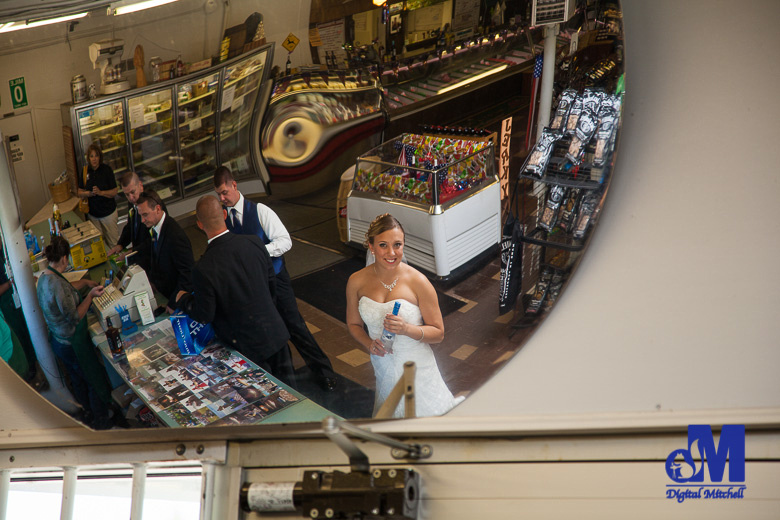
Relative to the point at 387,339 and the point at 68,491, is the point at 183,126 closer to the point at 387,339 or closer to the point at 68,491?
the point at 387,339

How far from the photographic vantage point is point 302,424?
111cm

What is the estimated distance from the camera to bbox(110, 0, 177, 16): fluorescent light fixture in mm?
934

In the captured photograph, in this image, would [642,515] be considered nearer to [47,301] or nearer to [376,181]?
[376,181]

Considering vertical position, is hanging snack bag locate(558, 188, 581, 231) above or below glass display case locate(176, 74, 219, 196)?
below

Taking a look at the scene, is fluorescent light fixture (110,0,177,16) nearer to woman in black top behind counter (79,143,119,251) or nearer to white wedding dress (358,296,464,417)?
woman in black top behind counter (79,143,119,251)

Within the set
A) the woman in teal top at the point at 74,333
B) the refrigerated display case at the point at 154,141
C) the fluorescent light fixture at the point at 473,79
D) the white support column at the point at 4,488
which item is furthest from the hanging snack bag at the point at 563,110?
the white support column at the point at 4,488

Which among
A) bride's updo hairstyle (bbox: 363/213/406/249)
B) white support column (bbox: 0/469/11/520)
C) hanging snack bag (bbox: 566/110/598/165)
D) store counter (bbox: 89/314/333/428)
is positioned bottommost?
white support column (bbox: 0/469/11/520)

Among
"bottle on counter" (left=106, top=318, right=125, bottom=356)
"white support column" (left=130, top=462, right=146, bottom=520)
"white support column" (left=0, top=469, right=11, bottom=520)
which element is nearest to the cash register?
"bottle on counter" (left=106, top=318, right=125, bottom=356)

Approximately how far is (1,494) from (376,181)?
1.15 metres

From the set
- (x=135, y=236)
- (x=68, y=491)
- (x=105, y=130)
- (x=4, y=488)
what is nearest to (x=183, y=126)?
(x=105, y=130)

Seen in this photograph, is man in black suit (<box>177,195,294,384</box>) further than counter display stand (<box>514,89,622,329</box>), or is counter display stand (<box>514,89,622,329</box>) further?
man in black suit (<box>177,195,294,384</box>)

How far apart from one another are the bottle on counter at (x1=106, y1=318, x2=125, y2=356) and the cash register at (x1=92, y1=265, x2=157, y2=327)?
0.01m

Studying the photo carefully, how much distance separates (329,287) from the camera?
100cm

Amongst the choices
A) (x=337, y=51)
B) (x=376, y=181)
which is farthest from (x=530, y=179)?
(x=337, y=51)
